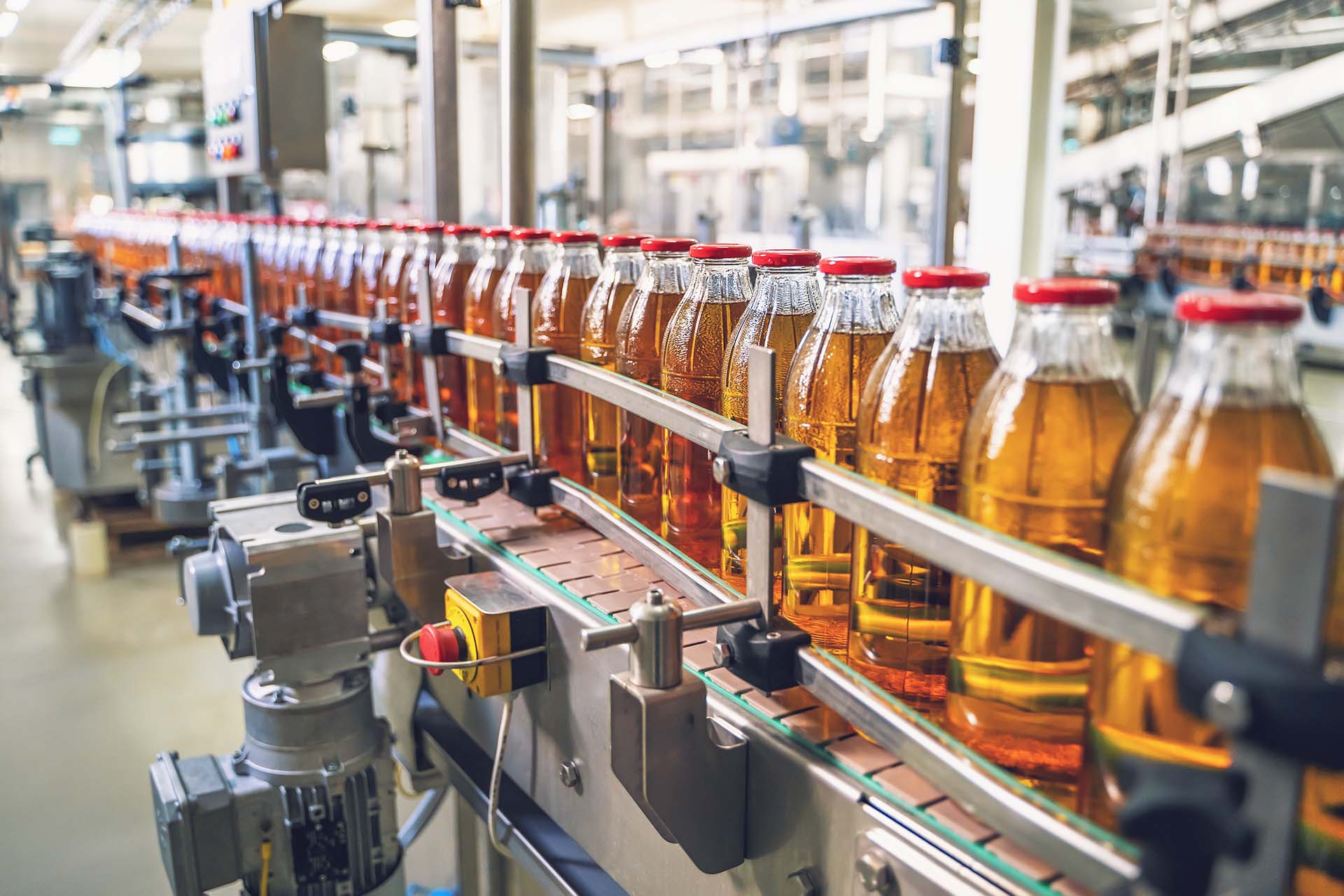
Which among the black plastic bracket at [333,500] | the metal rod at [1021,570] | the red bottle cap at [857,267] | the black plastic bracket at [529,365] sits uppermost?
the red bottle cap at [857,267]

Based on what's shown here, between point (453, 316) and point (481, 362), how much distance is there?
0.35ft

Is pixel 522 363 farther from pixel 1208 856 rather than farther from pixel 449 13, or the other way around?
pixel 449 13

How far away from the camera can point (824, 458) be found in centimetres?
78

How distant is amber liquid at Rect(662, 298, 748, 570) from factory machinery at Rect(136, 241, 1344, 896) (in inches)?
1.9

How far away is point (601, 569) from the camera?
3.31 feet

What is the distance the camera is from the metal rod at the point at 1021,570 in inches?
16.8

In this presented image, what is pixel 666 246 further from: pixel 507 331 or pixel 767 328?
pixel 507 331

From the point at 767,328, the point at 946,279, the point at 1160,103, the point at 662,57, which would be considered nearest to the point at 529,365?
the point at 767,328

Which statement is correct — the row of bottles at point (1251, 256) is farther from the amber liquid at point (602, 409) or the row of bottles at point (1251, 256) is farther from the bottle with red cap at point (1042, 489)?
the bottle with red cap at point (1042, 489)

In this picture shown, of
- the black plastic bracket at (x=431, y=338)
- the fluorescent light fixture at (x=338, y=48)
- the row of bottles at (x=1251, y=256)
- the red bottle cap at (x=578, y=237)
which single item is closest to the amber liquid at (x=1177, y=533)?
the red bottle cap at (x=578, y=237)

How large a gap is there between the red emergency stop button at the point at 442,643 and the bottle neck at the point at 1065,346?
585mm

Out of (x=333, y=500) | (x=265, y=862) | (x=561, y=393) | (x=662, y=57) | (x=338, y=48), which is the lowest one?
(x=265, y=862)

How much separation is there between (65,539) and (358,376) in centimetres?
348

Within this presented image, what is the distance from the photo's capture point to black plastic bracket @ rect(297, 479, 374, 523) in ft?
3.39
